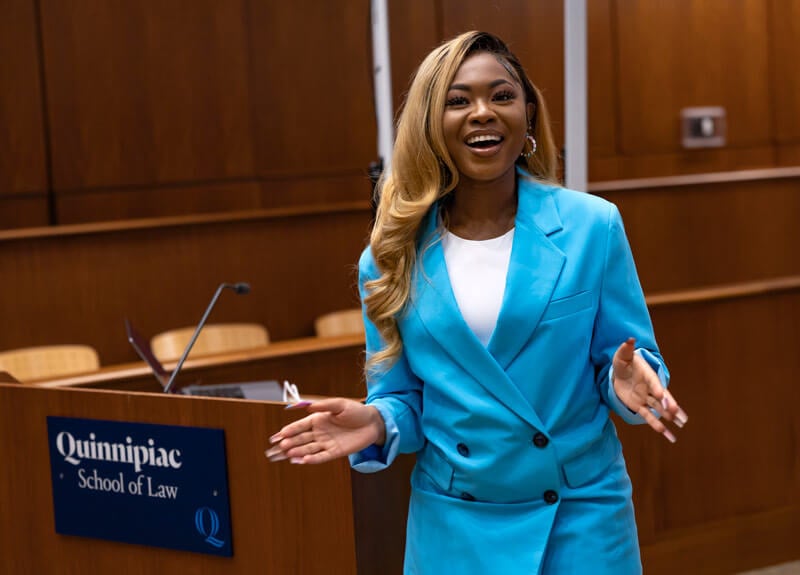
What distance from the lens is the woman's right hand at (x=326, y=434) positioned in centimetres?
175

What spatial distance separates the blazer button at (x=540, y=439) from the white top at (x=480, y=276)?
16 cm

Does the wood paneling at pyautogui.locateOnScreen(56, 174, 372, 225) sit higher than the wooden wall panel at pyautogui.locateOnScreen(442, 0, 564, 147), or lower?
lower

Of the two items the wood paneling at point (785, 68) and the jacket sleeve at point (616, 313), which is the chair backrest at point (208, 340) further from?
the wood paneling at point (785, 68)

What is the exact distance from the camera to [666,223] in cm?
685

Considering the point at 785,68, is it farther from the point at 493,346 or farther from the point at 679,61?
the point at 493,346

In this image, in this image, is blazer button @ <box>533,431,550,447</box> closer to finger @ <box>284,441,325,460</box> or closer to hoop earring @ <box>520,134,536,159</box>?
finger @ <box>284,441,325,460</box>

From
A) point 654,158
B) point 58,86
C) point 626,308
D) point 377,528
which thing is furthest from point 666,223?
point 626,308

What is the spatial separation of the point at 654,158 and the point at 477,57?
611cm

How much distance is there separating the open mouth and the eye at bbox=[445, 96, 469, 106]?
0.19 feet

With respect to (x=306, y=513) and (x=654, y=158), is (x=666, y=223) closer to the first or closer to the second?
(x=654, y=158)

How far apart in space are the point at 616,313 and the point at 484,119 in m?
0.36

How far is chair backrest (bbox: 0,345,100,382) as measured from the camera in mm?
4609

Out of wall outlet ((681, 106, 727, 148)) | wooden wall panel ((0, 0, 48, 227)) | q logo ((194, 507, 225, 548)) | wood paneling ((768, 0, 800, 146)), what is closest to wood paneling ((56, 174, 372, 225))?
wooden wall panel ((0, 0, 48, 227))

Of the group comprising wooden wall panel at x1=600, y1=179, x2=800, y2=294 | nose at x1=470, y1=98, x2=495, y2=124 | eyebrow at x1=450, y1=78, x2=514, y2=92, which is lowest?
wooden wall panel at x1=600, y1=179, x2=800, y2=294
